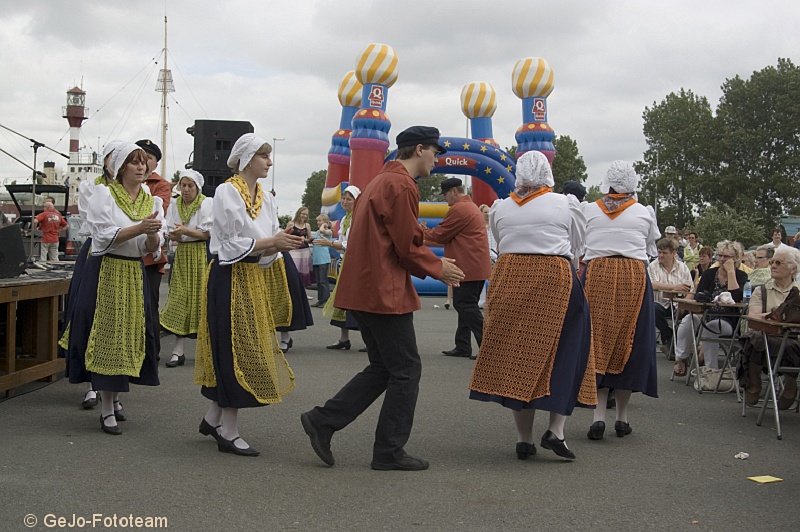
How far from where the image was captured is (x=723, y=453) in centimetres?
630

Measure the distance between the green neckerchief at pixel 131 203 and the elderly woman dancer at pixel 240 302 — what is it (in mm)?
890

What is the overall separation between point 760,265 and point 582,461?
18.4ft

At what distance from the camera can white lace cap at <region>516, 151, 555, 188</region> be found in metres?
6.02

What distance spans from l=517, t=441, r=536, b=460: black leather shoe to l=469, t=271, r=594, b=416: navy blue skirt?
0.81 ft

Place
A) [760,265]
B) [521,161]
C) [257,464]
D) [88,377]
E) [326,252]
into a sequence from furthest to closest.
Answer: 1. [326,252]
2. [760,265]
3. [88,377]
4. [521,161]
5. [257,464]

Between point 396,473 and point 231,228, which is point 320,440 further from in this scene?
point 231,228

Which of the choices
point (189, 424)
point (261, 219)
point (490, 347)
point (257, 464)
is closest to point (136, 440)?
point (189, 424)

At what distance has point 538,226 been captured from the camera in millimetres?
5973

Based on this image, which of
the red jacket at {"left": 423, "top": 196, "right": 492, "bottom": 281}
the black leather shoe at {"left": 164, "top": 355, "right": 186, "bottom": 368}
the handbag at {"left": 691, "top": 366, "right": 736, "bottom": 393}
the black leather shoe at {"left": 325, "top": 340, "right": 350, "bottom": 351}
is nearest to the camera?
the handbag at {"left": 691, "top": 366, "right": 736, "bottom": 393}

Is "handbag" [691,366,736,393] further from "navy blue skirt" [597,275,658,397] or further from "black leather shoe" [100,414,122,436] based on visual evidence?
"black leather shoe" [100,414,122,436]

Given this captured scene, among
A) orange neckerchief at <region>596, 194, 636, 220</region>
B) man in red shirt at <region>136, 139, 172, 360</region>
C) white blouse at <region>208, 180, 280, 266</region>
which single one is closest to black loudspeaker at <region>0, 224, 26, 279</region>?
man in red shirt at <region>136, 139, 172, 360</region>

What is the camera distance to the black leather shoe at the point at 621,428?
6785mm

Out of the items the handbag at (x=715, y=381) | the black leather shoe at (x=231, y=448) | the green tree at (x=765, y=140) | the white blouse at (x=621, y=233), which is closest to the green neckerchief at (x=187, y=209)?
the black leather shoe at (x=231, y=448)

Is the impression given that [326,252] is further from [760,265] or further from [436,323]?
[760,265]
